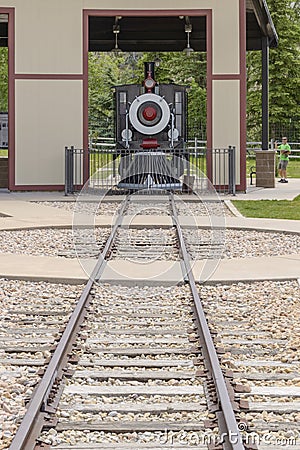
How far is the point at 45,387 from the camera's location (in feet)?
19.3

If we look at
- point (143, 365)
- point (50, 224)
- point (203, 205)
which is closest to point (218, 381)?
point (143, 365)

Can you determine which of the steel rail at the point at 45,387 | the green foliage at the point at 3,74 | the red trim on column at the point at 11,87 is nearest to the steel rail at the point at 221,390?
the steel rail at the point at 45,387

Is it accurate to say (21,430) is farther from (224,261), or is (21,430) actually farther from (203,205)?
(203,205)

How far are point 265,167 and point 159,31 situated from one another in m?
4.99

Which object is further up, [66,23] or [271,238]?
[66,23]

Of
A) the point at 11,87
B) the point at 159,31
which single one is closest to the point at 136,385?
the point at 11,87

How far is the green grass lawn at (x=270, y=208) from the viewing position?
60.9 feet

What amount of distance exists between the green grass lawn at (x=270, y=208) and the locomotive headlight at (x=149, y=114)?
3.72 metres

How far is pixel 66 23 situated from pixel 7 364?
1785cm

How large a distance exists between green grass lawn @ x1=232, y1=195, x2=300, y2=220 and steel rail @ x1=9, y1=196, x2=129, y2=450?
9.50m

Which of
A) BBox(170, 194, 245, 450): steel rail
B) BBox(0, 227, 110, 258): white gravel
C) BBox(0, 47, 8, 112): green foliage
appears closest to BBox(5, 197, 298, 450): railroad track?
BBox(170, 194, 245, 450): steel rail

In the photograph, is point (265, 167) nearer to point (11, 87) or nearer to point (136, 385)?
point (11, 87)

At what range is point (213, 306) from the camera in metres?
9.09

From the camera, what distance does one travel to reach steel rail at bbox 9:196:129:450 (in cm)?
502
